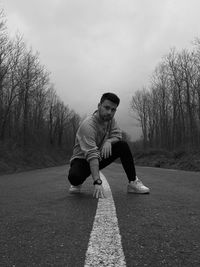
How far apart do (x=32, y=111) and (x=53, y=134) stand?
78.1 feet

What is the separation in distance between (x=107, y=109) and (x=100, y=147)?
67 centimetres

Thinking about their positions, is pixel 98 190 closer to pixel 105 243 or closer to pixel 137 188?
pixel 137 188

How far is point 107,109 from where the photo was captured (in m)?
4.13

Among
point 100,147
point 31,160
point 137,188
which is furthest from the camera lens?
point 31,160

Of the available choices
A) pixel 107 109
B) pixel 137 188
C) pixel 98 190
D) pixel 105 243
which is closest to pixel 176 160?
pixel 137 188

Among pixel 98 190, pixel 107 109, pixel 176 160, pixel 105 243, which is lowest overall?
pixel 105 243

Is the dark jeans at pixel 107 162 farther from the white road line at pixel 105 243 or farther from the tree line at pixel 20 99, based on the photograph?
the tree line at pixel 20 99

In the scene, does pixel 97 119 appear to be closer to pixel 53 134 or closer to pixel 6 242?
pixel 6 242

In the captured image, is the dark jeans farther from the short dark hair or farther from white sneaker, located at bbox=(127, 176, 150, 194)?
the short dark hair

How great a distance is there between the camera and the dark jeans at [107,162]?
4332 mm

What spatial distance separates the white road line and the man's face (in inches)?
63.3

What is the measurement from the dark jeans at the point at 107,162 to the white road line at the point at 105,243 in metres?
1.45

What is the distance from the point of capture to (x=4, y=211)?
3238 mm

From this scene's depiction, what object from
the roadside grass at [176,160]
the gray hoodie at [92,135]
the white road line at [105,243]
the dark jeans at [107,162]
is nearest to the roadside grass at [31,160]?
the roadside grass at [176,160]
